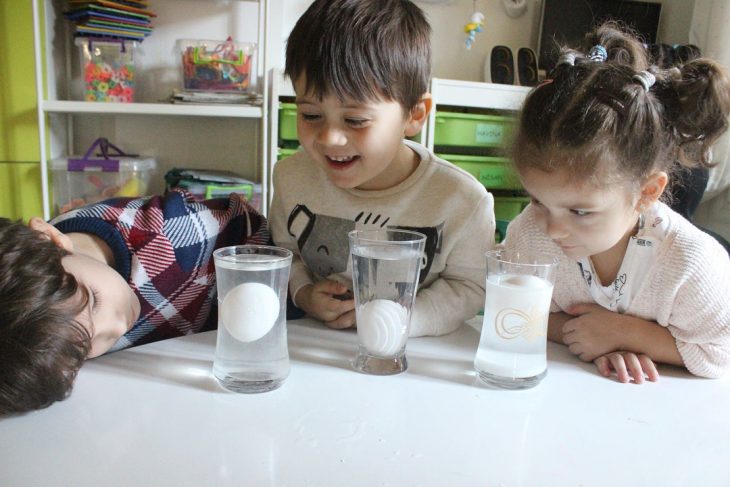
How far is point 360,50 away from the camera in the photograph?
0.87 m

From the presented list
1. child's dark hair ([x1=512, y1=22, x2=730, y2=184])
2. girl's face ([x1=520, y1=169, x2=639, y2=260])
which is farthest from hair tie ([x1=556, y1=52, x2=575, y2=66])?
girl's face ([x1=520, y1=169, x2=639, y2=260])

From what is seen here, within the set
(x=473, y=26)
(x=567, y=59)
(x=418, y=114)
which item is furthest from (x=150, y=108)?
(x=567, y=59)

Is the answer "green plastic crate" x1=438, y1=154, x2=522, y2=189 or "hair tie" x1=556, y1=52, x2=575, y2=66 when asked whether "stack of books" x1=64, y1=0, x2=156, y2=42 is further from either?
"hair tie" x1=556, y1=52, x2=575, y2=66

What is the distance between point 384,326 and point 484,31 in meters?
2.29

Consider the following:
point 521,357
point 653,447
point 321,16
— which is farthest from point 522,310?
point 321,16

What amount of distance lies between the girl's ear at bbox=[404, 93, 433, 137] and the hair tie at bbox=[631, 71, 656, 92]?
1.17 ft

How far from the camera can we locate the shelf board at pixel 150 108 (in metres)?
2.07

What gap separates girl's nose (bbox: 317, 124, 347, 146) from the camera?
87 centimetres

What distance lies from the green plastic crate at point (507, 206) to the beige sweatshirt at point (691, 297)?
5.05 feet

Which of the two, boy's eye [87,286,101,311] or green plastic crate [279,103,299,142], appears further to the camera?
green plastic crate [279,103,299,142]

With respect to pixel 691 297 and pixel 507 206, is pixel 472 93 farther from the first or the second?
pixel 691 297

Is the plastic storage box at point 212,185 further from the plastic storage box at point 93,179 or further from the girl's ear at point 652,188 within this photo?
the girl's ear at point 652,188

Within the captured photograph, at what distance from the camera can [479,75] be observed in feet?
8.78

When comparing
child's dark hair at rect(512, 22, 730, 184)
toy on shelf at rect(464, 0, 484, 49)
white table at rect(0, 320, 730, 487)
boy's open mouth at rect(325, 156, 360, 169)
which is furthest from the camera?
toy on shelf at rect(464, 0, 484, 49)
